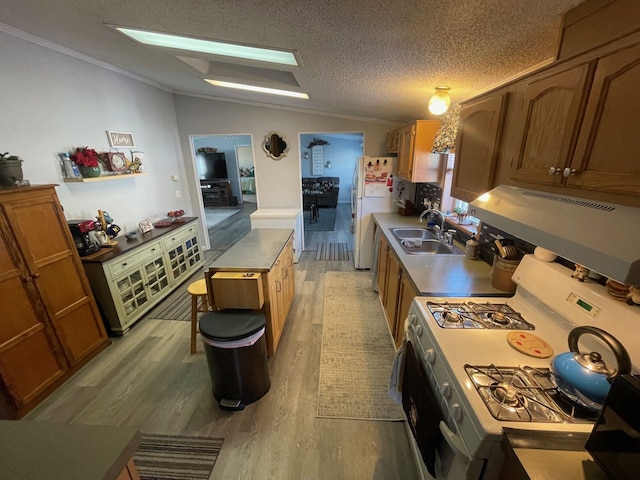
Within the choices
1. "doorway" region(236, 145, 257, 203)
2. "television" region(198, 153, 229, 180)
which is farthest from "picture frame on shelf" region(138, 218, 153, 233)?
"doorway" region(236, 145, 257, 203)

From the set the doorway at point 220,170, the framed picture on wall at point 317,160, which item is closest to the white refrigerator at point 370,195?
the framed picture on wall at point 317,160

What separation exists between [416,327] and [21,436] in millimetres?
1484

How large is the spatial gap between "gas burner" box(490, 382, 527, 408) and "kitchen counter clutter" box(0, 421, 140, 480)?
3.67 feet

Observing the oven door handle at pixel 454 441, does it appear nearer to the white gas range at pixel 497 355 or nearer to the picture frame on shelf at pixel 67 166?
the white gas range at pixel 497 355

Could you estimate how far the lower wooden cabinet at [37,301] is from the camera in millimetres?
1732

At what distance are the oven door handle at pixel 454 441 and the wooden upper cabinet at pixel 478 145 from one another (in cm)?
117

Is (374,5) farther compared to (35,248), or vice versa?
(35,248)

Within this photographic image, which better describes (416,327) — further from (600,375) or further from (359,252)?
(359,252)

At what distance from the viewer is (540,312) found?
4.24 ft

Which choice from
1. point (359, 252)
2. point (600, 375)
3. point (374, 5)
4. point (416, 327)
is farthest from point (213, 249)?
point (600, 375)

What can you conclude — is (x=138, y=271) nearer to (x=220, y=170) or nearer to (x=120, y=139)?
(x=120, y=139)

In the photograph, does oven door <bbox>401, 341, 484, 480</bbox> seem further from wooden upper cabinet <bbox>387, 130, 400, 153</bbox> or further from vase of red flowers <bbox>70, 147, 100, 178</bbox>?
vase of red flowers <bbox>70, 147, 100, 178</bbox>

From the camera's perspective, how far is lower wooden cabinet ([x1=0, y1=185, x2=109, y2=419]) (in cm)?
173

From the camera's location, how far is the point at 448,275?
1.77 meters
